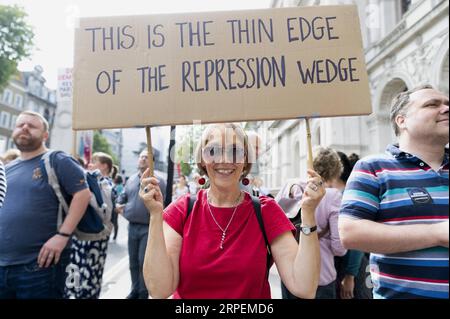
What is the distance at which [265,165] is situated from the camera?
203 centimetres

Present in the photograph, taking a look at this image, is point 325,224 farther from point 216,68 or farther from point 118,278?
point 118,278

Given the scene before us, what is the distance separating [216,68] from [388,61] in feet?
36.0

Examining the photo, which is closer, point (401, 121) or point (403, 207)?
point (403, 207)

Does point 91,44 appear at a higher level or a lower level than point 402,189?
higher

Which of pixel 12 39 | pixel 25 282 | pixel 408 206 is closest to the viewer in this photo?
pixel 408 206

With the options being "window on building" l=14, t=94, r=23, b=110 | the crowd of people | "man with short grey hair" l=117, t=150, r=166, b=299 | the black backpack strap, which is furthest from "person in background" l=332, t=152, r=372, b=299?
"window on building" l=14, t=94, r=23, b=110

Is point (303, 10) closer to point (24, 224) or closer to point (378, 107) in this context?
point (24, 224)

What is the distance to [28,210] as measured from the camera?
241 centimetres

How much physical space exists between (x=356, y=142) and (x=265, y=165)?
10788mm

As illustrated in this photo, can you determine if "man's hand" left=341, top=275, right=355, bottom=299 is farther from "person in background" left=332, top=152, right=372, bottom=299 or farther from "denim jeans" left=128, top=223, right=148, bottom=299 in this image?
"denim jeans" left=128, top=223, right=148, bottom=299

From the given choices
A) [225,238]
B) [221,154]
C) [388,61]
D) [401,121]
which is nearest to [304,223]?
[225,238]

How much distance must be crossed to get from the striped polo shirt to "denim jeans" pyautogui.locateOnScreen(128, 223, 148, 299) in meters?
3.06

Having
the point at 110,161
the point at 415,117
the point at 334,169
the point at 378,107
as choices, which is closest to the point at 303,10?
the point at 415,117

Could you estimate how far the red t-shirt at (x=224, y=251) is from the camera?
1.39 metres
